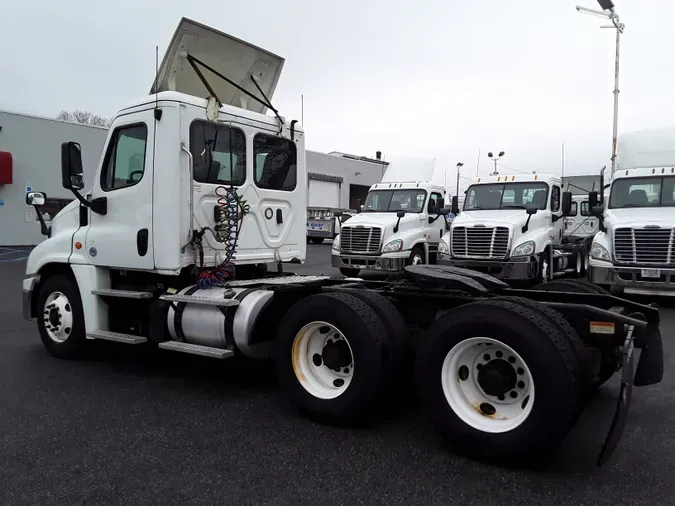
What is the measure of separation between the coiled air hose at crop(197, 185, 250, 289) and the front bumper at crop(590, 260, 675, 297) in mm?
7849

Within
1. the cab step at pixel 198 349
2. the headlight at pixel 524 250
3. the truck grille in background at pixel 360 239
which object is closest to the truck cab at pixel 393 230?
the truck grille in background at pixel 360 239

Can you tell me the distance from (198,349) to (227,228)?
1287 mm

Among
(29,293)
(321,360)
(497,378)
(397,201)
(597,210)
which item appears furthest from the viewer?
(397,201)

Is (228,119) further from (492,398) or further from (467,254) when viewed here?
(467,254)

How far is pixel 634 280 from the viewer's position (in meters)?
10.5

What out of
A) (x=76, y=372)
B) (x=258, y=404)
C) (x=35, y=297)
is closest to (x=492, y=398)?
(x=258, y=404)

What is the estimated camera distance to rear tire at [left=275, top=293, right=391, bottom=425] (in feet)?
13.6

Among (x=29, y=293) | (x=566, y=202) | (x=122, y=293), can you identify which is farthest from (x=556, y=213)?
(x=29, y=293)

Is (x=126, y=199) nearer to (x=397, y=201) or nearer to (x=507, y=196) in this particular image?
(x=507, y=196)

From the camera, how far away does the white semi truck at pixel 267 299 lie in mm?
3684

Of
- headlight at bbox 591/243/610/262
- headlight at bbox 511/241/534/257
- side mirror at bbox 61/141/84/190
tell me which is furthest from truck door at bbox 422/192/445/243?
side mirror at bbox 61/141/84/190

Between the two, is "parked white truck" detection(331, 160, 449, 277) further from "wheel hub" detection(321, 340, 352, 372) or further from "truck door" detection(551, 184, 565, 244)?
"wheel hub" detection(321, 340, 352, 372)

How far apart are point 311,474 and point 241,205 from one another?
10.1ft

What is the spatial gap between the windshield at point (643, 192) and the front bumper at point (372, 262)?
16.7ft
